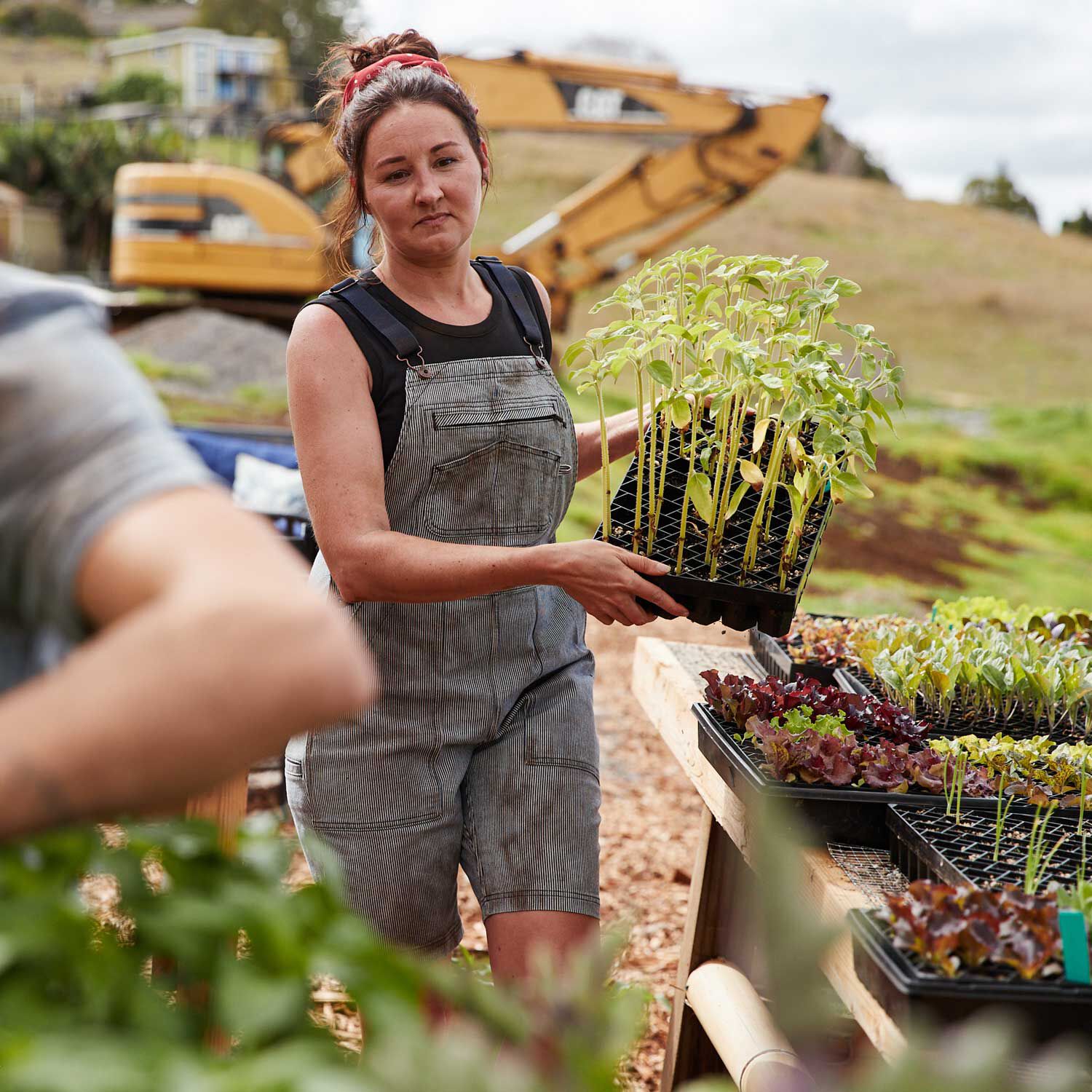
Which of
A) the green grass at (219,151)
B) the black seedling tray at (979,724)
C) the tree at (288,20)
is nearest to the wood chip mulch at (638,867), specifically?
the black seedling tray at (979,724)

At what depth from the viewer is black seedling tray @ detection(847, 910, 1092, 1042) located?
113 cm

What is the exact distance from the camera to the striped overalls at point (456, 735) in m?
1.88

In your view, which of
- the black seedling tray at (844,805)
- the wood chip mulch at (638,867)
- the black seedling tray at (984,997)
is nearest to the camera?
the black seedling tray at (984,997)

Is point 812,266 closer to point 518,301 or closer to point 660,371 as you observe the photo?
point 660,371

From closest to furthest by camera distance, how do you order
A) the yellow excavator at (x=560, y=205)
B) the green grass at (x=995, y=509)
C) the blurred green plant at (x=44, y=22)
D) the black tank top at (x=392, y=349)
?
the black tank top at (x=392, y=349) → the green grass at (x=995, y=509) → the yellow excavator at (x=560, y=205) → the blurred green plant at (x=44, y=22)

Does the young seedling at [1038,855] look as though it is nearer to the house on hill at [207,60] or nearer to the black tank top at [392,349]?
the black tank top at [392,349]

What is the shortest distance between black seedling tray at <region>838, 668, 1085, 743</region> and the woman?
0.61 meters

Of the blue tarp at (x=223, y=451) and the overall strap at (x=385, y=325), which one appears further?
the blue tarp at (x=223, y=451)

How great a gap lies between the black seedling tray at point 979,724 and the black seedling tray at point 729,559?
1.01 ft

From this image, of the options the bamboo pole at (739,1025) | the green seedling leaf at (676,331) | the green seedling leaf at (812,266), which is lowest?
the bamboo pole at (739,1025)

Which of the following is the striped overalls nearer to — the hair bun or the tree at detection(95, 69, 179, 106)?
the hair bun


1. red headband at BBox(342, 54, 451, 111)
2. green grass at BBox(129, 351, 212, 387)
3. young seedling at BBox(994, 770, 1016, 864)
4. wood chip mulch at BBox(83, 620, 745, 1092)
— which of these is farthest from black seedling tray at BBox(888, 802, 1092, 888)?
green grass at BBox(129, 351, 212, 387)

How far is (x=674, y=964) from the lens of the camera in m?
3.33

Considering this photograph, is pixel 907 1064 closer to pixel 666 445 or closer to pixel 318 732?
pixel 318 732
